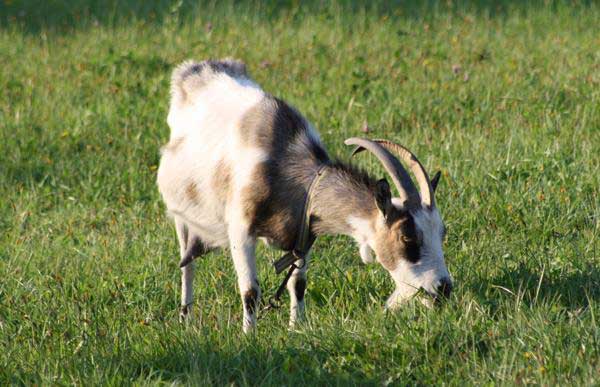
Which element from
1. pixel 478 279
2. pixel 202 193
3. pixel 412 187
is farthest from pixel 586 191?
pixel 202 193

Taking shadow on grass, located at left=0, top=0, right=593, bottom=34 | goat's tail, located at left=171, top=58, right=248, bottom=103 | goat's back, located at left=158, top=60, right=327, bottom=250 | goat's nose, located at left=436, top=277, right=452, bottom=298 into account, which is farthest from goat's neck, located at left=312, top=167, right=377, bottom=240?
shadow on grass, located at left=0, top=0, right=593, bottom=34

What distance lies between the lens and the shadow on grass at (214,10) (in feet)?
36.6

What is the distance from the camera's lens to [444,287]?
4.71 metres

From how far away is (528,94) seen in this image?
8523 millimetres

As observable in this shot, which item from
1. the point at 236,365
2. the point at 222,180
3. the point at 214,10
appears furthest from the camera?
the point at 214,10

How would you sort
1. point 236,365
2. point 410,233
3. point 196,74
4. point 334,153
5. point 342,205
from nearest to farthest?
point 236,365, point 410,233, point 342,205, point 196,74, point 334,153

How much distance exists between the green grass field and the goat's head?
0.48ft

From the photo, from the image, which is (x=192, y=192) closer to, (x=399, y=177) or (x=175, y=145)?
(x=175, y=145)

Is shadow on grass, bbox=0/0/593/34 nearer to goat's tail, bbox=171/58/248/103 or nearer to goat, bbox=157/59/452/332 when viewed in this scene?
goat's tail, bbox=171/58/248/103

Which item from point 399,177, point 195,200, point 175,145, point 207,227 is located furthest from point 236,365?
point 175,145

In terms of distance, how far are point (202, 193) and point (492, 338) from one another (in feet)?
6.10

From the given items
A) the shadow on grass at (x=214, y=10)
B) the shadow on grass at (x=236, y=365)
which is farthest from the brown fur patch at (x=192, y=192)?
the shadow on grass at (x=214, y=10)

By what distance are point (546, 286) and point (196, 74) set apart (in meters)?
2.45

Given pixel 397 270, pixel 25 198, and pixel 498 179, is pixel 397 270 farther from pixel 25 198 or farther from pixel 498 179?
pixel 25 198
